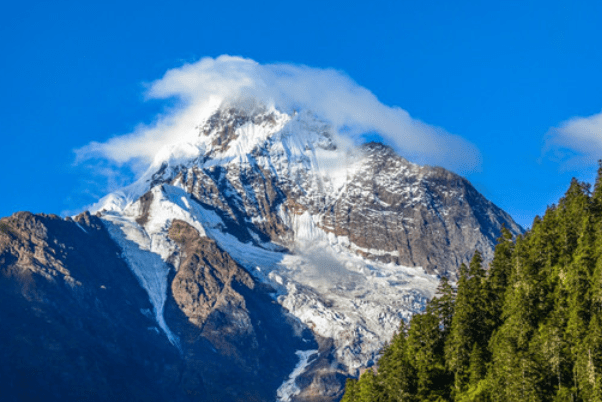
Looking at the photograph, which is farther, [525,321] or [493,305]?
[493,305]

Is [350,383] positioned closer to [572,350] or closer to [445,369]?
[445,369]

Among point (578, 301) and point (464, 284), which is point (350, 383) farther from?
point (578, 301)

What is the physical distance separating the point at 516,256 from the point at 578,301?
2171 centimetres

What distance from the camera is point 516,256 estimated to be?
166 meters

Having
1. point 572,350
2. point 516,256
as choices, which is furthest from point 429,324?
point 572,350

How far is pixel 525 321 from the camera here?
148 meters

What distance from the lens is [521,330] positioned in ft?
479

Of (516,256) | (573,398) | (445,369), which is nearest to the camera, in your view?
(573,398)

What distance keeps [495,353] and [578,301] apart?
49.0 feet

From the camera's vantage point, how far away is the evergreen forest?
440 ft

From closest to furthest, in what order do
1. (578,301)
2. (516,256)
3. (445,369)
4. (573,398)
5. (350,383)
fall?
(573,398) → (578,301) → (445,369) → (516,256) → (350,383)

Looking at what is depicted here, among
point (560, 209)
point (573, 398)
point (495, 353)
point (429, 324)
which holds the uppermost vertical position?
point (560, 209)

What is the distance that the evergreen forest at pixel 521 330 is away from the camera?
13412cm

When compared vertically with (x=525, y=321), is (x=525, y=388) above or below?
below
